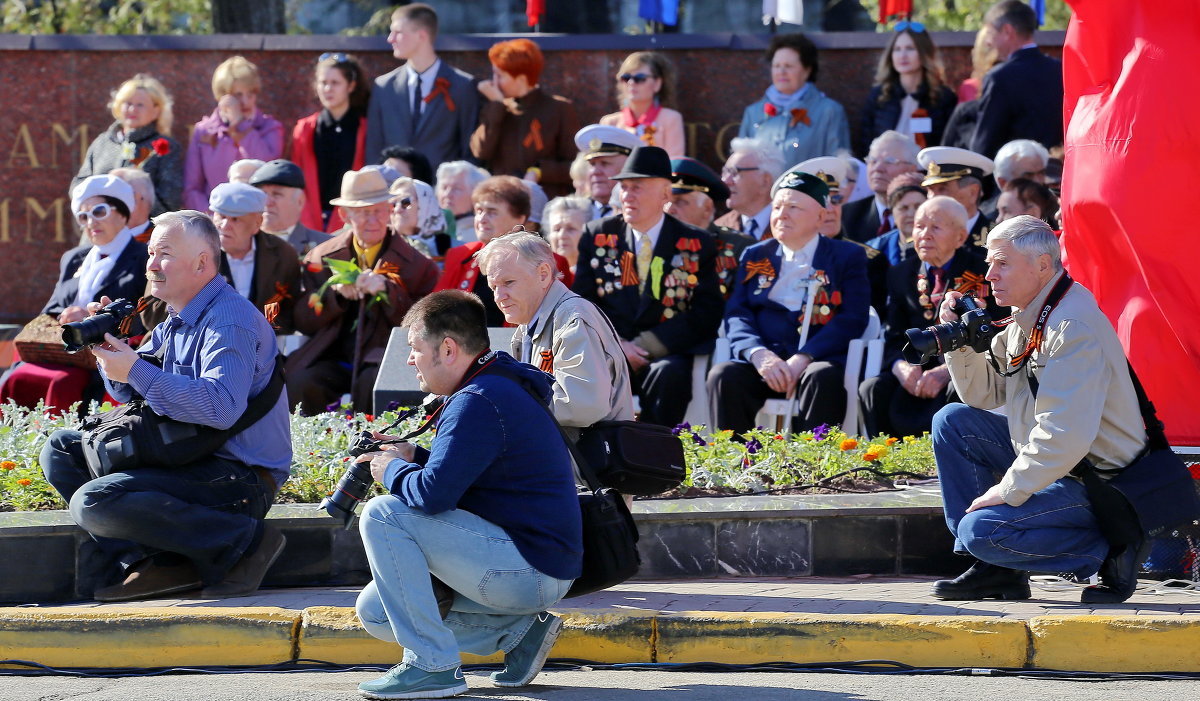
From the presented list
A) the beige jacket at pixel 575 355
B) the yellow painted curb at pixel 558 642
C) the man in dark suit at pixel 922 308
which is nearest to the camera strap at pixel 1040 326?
the beige jacket at pixel 575 355

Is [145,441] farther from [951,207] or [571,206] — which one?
[951,207]

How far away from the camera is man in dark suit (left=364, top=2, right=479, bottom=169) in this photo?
12664mm

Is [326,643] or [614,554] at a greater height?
[614,554]

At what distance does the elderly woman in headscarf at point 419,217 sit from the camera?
11000 millimetres

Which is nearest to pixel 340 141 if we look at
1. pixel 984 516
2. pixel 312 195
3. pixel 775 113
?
pixel 312 195

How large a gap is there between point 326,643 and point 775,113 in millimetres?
7018

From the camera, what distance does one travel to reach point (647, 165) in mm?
9289

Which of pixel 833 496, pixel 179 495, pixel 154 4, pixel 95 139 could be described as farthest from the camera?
pixel 154 4

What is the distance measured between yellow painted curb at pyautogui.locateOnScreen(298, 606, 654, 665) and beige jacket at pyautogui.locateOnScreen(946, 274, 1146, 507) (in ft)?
4.56

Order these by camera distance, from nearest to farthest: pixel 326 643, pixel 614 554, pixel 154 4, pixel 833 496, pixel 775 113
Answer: pixel 614 554
pixel 326 643
pixel 833 496
pixel 775 113
pixel 154 4

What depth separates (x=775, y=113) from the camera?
12.3m

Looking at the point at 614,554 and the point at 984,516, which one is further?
the point at 984,516

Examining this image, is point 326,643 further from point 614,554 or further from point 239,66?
point 239,66

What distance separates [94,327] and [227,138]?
6.52 m
